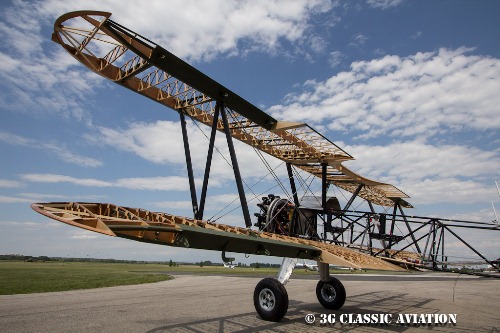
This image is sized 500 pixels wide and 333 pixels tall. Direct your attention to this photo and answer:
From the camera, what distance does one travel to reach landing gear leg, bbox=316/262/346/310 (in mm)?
13570

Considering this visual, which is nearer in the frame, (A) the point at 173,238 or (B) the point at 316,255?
(A) the point at 173,238

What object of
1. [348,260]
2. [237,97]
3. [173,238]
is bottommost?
[348,260]

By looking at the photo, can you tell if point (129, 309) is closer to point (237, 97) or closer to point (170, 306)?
point (170, 306)

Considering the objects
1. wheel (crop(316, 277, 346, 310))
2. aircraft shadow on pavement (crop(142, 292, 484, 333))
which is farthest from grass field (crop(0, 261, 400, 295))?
wheel (crop(316, 277, 346, 310))

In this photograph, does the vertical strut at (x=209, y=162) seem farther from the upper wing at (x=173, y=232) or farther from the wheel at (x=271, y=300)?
the wheel at (x=271, y=300)

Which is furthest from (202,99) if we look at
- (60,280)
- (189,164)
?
(60,280)

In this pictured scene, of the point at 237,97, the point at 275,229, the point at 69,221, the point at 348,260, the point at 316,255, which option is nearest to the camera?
the point at 69,221

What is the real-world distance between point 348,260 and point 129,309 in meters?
7.38

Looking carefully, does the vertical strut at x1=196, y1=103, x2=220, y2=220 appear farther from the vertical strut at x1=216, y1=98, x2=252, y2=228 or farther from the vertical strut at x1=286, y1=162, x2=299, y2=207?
the vertical strut at x1=286, y1=162, x2=299, y2=207

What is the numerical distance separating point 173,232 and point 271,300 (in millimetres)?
5225

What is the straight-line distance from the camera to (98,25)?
1007 cm

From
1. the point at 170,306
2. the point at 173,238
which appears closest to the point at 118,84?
the point at 173,238

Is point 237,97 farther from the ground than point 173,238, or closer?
farther from the ground

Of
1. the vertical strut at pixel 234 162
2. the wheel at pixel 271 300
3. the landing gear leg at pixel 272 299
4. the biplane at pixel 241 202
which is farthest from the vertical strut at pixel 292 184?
the wheel at pixel 271 300
